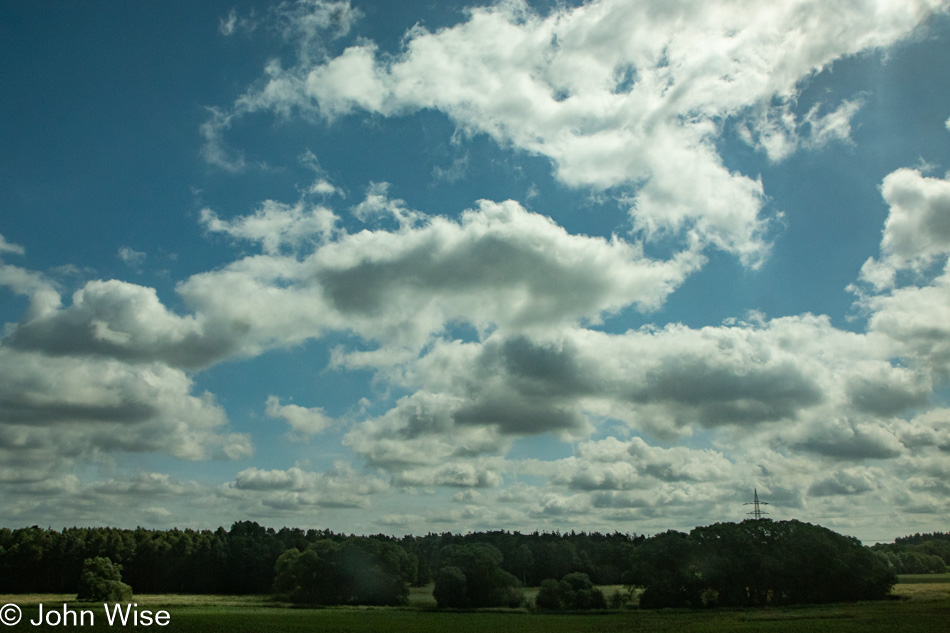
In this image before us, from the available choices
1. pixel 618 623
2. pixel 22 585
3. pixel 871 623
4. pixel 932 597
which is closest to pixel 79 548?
pixel 22 585

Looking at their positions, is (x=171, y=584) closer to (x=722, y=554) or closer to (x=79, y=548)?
(x=79, y=548)

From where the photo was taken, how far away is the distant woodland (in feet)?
391

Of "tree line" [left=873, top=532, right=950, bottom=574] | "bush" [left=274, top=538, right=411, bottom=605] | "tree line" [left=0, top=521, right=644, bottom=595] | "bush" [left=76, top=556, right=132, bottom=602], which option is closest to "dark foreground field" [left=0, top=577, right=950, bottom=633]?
"bush" [left=76, top=556, right=132, bottom=602]

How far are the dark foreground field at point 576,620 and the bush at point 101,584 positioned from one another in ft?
18.6

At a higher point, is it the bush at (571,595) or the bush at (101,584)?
the bush at (101,584)

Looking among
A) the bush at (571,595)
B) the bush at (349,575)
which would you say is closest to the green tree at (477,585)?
the bush at (571,595)

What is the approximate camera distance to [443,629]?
8394cm

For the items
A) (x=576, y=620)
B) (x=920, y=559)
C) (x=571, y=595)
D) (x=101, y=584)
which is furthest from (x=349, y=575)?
(x=920, y=559)

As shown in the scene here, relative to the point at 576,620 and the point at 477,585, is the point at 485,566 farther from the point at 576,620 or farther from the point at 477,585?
the point at 576,620

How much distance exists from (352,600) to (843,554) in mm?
94588

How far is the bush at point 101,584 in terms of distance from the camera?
378 ft

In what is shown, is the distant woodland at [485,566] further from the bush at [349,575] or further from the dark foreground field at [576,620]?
the dark foreground field at [576,620]

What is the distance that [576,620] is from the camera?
98.6 metres

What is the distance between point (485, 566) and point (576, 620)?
34113 mm
